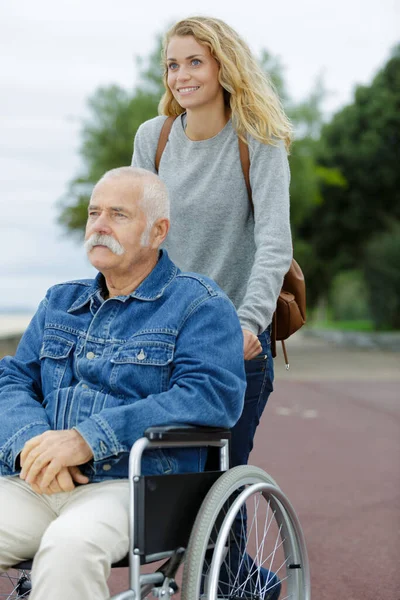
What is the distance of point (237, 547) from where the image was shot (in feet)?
10.8

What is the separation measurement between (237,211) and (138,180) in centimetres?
49

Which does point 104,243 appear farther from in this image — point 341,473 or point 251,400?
point 341,473

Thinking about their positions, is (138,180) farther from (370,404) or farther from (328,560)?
(370,404)

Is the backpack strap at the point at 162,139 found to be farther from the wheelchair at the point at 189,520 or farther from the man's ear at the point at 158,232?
the wheelchair at the point at 189,520

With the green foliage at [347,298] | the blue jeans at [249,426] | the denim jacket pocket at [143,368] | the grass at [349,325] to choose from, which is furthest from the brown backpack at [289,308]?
the green foliage at [347,298]

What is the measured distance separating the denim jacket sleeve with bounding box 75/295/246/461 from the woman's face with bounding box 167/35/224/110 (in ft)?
Answer: 2.65

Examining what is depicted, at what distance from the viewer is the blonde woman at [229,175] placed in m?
3.31

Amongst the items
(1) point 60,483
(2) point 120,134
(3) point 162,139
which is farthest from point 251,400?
(2) point 120,134

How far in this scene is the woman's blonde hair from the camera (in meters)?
3.31

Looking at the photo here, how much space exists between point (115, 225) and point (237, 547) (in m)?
1.15

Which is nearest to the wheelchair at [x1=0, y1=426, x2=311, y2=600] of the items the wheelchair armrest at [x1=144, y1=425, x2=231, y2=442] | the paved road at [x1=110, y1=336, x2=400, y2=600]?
the wheelchair armrest at [x1=144, y1=425, x2=231, y2=442]

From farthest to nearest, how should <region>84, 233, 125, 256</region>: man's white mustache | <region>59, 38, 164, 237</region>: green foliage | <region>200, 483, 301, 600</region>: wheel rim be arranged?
1. <region>59, 38, 164, 237</region>: green foliage
2. <region>200, 483, 301, 600</region>: wheel rim
3. <region>84, 233, 125, 256</region>: man's white mustache

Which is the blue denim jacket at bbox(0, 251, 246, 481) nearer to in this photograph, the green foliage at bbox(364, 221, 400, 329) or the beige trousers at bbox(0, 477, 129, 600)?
the beige trousers at bbox(0, 477, 129, 600)

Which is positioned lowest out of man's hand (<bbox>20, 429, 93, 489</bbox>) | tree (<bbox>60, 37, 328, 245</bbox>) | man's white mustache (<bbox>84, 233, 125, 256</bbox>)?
man's hand (<bbox>20, 429, 93, 489</bbox>)
